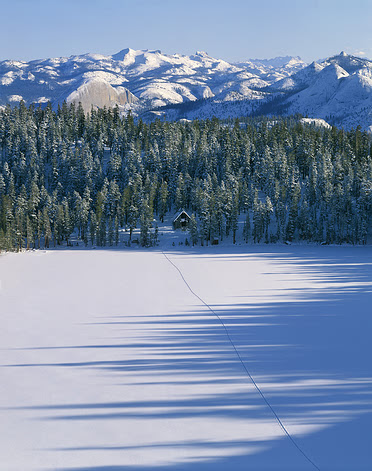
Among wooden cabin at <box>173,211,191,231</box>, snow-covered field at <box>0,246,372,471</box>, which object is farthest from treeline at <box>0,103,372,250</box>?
snow-covered field at <box>0,246,372,471</box>

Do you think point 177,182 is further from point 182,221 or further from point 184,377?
point 184,377

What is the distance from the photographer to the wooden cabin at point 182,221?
89062 mm

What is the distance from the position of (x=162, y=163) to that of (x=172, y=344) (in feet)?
285

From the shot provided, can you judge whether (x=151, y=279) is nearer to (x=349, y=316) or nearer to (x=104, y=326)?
(x=104, y=326)

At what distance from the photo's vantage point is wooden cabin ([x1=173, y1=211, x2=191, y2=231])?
89062 mm

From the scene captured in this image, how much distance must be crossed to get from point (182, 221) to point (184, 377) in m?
70.5

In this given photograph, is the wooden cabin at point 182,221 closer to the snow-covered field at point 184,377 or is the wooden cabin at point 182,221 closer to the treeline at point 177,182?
the treeline at point 177,182

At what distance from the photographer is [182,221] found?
89688 mm

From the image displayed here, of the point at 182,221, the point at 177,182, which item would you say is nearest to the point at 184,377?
the point at 182,221

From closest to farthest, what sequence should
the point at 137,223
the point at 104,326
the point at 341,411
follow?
the point at 341,411 → the point at 104,326 → the point at 137,223

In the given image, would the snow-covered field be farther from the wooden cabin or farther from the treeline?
the wooden cabin

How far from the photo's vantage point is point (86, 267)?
56.5 m

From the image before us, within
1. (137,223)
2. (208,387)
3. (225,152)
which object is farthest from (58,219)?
(208,387)

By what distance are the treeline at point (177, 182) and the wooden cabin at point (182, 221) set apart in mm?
3461
